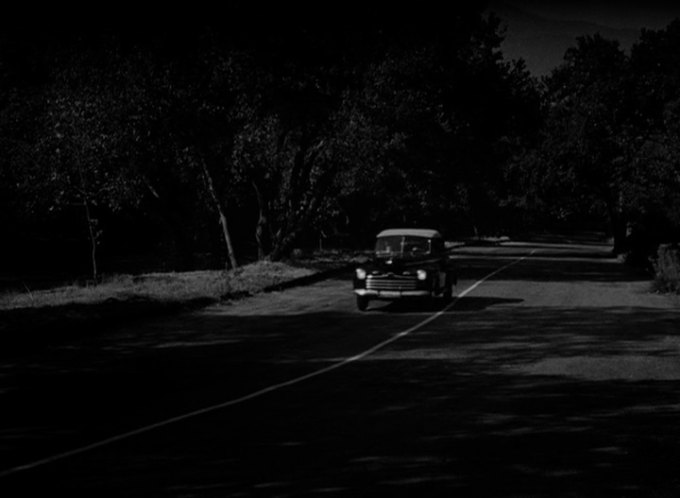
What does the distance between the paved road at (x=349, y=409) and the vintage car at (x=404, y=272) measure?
1.64 m

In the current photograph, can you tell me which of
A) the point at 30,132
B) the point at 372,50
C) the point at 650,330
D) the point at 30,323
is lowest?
the point at 650,330

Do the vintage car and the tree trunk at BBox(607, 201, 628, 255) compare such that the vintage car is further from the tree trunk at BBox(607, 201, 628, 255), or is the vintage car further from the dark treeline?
the tree trunk at BBox(607, 201, 628, 255)

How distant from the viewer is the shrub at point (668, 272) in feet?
78.6

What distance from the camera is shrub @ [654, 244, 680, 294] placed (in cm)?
→ 2397

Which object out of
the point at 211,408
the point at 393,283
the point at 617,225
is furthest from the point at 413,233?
the point at 617,225

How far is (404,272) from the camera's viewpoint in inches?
725

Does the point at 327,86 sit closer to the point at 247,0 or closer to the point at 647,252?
the point at 247,0

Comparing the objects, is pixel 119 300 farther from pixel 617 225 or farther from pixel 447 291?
pixel 617 225

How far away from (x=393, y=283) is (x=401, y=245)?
1903 millimetres

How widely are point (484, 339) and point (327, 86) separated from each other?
58.1 ft

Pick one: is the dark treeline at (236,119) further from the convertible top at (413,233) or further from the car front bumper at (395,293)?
the car front bumper at (395,293)

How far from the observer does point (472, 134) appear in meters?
42.0

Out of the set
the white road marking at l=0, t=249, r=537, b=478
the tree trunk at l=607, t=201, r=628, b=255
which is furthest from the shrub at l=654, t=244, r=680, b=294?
the tree trunk at l=607, t=201, r=628, b=255

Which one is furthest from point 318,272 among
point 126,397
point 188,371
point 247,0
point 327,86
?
point 126,397
